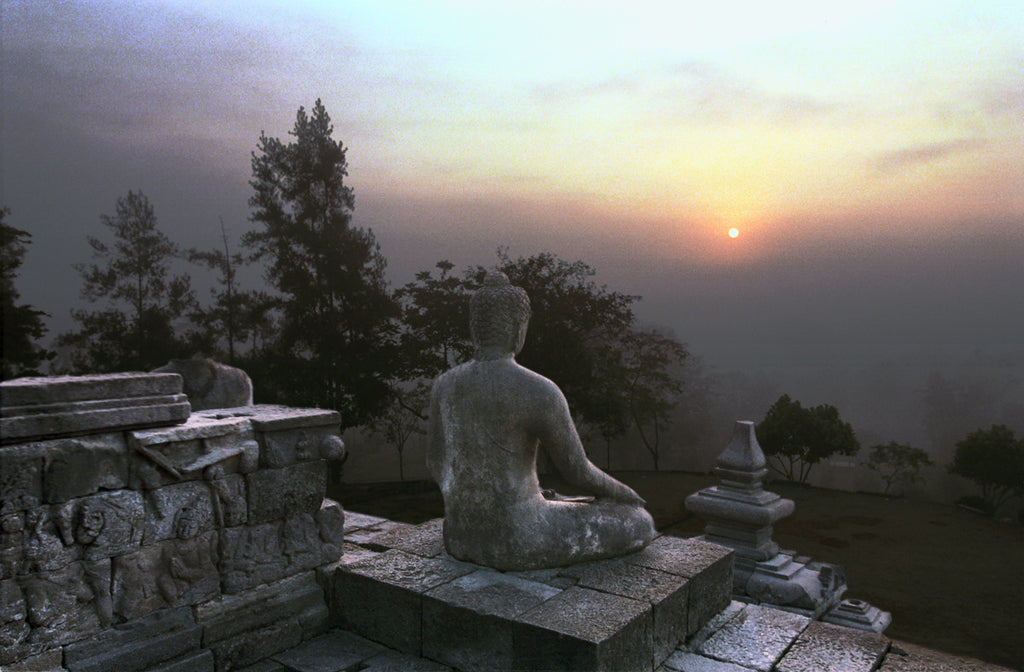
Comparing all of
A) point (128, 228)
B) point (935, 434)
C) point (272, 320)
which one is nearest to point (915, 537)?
point (272, 320)

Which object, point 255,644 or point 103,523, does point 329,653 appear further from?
point 103,523

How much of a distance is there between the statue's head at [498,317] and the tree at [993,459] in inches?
654

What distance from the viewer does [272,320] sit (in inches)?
646

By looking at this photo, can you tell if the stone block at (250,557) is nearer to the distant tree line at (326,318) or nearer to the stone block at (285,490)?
the stone block at (285,490)

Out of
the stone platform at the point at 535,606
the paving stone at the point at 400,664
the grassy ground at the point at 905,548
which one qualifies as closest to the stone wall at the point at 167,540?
the stone platform at the point at 535,606

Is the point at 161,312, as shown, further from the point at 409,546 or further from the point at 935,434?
the point at 935,434

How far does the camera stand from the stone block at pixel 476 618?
3064 mm

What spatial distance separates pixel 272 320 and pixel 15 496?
14.4m

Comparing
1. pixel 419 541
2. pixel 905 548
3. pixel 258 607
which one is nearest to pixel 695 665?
pixel 419 541

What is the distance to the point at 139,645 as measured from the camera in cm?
300

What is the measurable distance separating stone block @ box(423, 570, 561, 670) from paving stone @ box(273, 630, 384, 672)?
0.40m

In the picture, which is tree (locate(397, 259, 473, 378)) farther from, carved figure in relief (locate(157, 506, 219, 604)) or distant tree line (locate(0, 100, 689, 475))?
carved figure in relief (locate(157, 506, 219, 604))

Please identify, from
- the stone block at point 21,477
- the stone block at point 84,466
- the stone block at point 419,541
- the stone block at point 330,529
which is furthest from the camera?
the stone block at point 419,541

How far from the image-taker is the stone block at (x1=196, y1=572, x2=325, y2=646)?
130 inches
